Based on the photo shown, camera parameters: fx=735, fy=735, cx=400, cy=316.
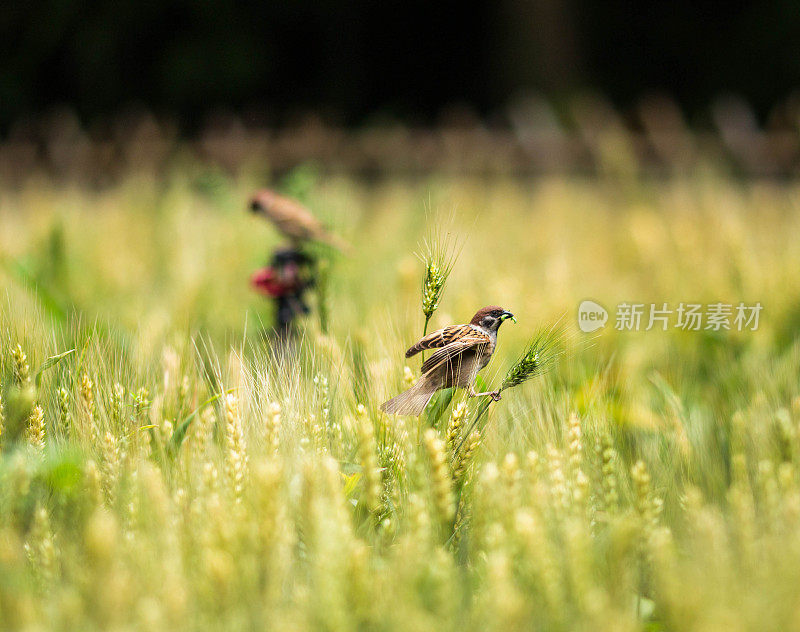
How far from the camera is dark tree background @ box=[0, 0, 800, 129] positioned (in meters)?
6.58

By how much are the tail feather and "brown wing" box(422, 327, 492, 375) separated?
16 mm

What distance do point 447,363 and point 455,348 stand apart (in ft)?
0.10

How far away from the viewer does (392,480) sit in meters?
0.72

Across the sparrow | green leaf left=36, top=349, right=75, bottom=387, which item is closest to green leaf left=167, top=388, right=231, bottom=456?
green leaf left=36, top=349, right=75, bottom=387

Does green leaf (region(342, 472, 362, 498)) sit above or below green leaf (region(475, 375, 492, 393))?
below

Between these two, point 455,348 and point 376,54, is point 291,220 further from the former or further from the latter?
point 376,54

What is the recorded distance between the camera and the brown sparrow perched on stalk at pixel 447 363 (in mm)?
660

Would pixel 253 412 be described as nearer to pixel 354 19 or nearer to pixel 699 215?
pixel 699 215

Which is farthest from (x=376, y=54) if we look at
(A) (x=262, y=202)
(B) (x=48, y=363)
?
(B) (x=48, y=363)

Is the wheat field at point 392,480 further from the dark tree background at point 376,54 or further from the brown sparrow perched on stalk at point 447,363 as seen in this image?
the dark tree background at point 376,54

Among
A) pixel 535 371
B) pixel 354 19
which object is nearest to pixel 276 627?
pixel 535 371

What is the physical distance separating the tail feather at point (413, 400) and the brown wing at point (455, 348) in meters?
0.02

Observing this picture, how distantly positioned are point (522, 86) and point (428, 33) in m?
3.33

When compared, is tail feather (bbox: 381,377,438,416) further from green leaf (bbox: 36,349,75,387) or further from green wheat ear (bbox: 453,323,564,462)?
green leaf (bbox: 36,349,75,387)
